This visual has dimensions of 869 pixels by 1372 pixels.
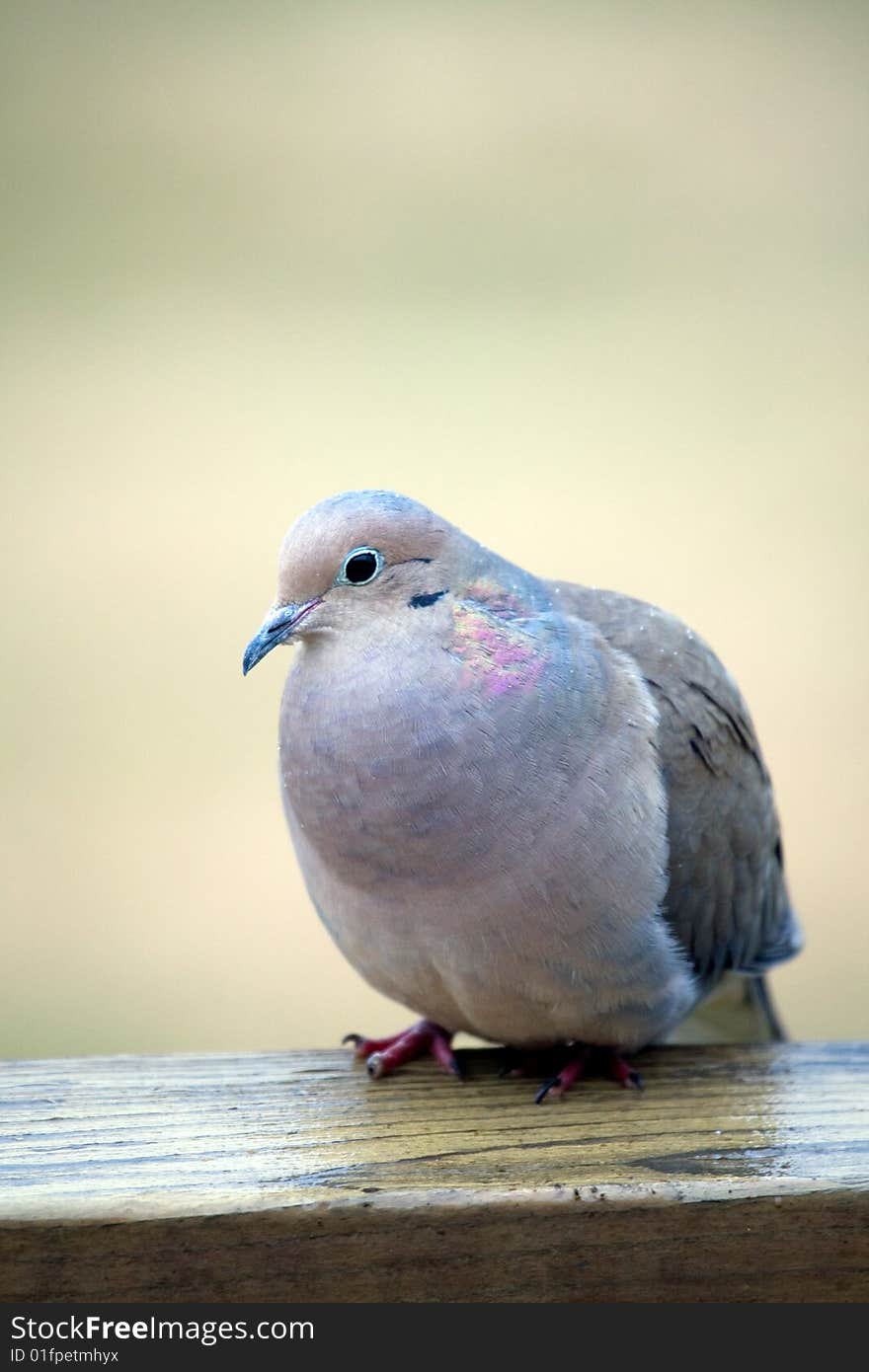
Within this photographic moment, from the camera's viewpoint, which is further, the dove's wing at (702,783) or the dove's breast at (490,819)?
the dove's wing at (702,783)

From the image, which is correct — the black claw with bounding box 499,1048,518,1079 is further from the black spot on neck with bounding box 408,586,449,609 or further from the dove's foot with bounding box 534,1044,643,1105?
the black spot on neck with bounding box 408,586,449,609

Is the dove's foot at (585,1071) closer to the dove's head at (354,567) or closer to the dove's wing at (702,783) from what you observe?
the dove's wing at (702,783)

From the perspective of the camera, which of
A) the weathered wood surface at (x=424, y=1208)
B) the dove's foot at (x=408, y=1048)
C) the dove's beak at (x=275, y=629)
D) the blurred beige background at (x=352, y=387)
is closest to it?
the weathered wood surface at (x=424, y=1208)

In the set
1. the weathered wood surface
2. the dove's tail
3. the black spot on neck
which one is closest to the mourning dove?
the black spot on neck

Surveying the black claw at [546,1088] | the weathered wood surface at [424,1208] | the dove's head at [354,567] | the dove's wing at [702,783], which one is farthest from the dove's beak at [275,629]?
the black claw at [546,1088]

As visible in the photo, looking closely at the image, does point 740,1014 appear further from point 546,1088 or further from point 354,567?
point 354,567

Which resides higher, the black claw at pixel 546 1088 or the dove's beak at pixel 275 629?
the dove's beak at pixel 275 629

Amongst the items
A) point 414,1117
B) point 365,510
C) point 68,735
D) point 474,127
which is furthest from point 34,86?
point 414,1117
